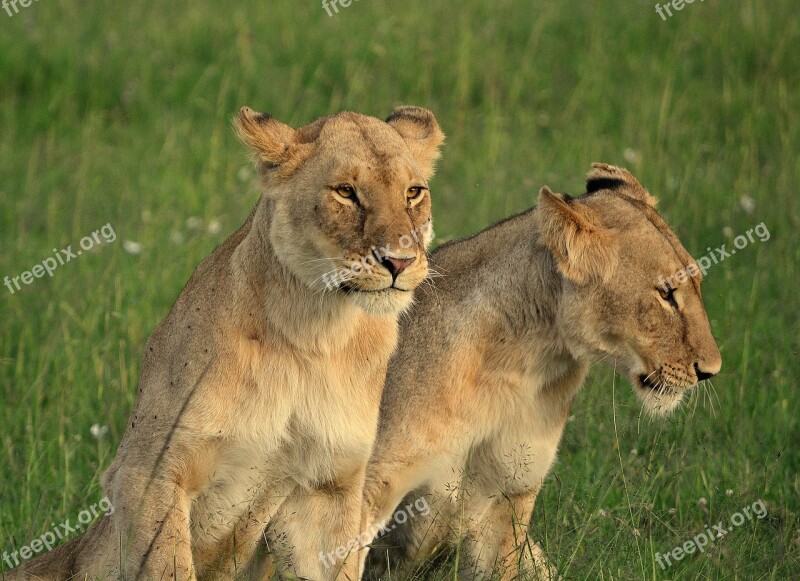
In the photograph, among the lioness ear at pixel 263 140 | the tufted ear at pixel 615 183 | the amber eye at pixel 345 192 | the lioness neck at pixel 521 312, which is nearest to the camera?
the amber eye at pixel 345 192

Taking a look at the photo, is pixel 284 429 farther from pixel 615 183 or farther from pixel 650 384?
pixel 615 183

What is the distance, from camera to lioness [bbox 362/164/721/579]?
4.61 m

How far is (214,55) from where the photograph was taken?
33.2ft

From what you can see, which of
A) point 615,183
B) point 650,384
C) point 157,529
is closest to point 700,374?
point 650,384

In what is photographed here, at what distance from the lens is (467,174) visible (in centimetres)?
883

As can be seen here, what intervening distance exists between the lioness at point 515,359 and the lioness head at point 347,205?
64 centimetres

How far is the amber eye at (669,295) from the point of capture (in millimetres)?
4590

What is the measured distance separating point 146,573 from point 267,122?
1.42 meters

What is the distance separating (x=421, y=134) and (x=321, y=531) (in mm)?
1370

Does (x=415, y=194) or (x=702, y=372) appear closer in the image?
(x=415, y=194)

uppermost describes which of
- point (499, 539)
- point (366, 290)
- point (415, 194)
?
point (415, 194)

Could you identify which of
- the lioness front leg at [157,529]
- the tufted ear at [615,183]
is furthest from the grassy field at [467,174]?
the lioness front leg at [157,529]

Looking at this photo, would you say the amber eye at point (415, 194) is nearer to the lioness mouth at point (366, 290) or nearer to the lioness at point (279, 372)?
the lioness at point (279, 372)

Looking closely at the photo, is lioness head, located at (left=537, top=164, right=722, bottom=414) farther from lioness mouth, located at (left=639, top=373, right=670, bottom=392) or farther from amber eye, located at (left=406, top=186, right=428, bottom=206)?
amber eye, located at (left=406, top=186, right=428, bottom=206)
